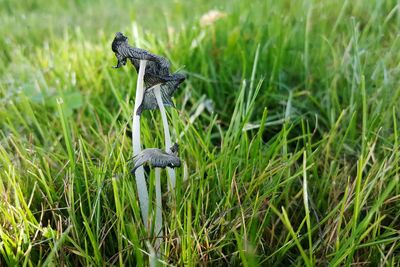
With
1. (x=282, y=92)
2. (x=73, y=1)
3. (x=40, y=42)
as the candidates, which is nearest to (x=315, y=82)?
(x=282, y=92)

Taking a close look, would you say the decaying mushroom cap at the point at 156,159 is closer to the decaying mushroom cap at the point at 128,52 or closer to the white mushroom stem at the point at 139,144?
the white mushroom stem at the point at 139,144

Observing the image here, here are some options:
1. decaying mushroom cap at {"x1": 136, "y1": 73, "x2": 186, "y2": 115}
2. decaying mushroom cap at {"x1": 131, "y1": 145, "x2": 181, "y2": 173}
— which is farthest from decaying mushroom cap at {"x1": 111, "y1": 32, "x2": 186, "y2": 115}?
decaying mushroom cap at {"x1": 131, "y1": 145, "x2": 181, "y2": 173}

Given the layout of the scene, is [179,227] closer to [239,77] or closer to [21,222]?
A: [21,222]

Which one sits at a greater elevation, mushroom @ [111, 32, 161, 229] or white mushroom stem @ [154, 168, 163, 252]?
mushroom @ [111, 32, 161, 229]

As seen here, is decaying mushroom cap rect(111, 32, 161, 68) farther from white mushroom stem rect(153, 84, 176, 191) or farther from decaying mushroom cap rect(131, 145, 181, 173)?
decaying mushroom cap rect(131, 145, 181, 173)

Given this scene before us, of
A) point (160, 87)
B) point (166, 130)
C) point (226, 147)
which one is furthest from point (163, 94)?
point (226, 147)

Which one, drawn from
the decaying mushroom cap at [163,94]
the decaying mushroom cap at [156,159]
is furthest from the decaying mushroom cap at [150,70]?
the decaying mushroom cap at [156,159]

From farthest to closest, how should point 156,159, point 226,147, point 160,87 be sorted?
point 226,147, point 160,87, point 156,159

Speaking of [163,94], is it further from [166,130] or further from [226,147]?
[226,147]
